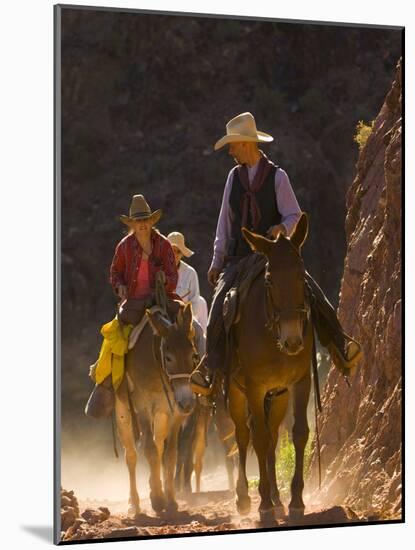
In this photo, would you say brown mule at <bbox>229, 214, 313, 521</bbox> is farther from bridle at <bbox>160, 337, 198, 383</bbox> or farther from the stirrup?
bridle at <bbox>160, 337, 198, 383</bbox>

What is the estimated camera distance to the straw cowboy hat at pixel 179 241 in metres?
13.2

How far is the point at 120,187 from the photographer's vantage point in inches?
510

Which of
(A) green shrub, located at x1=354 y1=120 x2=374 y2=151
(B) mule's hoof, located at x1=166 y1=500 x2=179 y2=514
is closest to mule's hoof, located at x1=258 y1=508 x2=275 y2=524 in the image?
(B) mule's hoof, located at x1=166 y1=500 x2=179 y2=514

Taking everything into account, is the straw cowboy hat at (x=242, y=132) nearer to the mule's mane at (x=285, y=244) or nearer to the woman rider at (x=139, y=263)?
the woman rider at (x=139, y=263)

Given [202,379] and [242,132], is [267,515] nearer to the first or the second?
[202,379]

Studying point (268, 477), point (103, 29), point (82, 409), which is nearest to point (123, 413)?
point (82, 409)

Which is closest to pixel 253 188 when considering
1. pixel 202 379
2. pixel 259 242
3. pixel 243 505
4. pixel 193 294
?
pixel 259 242

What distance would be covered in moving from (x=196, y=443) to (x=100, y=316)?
135 cm

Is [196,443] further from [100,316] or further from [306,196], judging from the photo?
[306,196]

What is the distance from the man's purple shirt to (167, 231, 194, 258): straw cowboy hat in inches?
10.4

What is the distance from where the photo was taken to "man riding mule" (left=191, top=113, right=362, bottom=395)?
12859 mm

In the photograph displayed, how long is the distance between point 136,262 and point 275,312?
4.78 ft

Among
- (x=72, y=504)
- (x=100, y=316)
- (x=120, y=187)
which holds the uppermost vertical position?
(x=120, y=187)

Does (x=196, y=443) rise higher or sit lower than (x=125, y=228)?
lower
